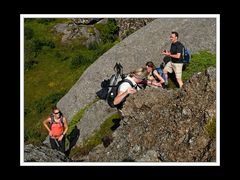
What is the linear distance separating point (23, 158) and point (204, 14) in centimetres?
1001

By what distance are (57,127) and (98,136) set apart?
290cm

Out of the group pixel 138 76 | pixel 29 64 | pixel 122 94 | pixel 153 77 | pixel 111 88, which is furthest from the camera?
pixel 29 64

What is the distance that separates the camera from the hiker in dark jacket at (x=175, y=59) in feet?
85.7

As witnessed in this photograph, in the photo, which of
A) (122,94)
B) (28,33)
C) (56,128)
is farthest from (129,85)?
(28,33)

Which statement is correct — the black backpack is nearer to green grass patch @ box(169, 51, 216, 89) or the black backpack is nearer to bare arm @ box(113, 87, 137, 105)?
bare arm @ box(113, 87, 137, 105)

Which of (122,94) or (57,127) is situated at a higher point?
(122,94)

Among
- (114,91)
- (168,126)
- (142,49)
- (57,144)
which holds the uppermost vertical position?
(142,49)

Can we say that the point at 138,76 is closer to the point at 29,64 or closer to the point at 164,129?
the point at 164,129

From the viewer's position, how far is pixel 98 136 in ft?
88.2

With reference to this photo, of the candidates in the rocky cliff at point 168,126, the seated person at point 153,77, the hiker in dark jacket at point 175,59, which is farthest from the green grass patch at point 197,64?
the rocky cliff at point 168,126

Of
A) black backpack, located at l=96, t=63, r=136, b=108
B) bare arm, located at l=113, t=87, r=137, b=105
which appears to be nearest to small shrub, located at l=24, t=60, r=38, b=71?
black backpack, located at l=96, t=63, r=136, b=108

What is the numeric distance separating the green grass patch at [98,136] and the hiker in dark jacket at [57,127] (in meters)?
1.20

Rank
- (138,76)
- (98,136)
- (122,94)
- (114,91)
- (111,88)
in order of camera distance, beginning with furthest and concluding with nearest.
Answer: (98,136) → (111,88) → (114,91) → (138,76) → (122,94)

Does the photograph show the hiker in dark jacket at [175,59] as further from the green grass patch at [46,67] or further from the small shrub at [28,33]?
the small shrub at [28,33]
